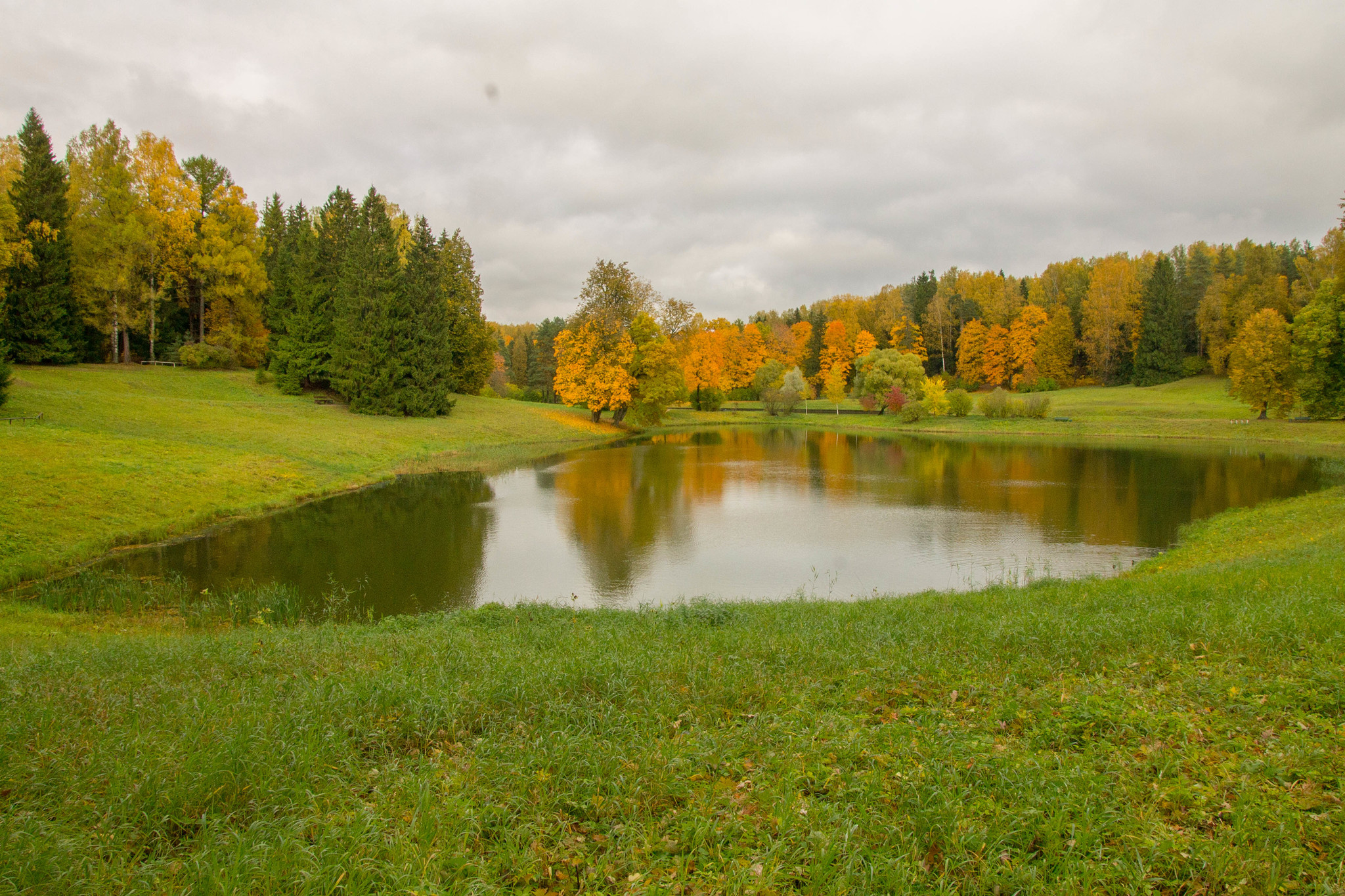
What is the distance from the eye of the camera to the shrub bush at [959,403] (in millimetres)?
56469

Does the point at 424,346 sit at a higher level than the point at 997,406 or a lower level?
higher

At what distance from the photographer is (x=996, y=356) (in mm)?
73250

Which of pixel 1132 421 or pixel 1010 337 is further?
pixel 1010 337

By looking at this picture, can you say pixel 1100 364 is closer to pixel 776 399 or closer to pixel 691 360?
pixel 776 399

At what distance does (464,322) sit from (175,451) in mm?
28809

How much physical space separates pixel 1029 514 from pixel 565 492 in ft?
49.8

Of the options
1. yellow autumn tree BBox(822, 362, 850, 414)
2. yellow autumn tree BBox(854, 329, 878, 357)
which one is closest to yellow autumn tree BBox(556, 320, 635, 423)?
yellow autumn tree BBox(822, 362, 850, 414)

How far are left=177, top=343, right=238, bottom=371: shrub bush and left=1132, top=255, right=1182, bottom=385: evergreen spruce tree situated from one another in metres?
75.5

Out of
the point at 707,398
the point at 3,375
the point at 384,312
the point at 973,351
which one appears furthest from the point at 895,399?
the point at 3,375

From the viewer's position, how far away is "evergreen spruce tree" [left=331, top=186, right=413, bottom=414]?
3800cm

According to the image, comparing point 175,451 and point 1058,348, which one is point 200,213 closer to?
point 175,451

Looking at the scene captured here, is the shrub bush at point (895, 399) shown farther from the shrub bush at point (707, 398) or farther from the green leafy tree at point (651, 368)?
the green leafy tree at point (651, 368)

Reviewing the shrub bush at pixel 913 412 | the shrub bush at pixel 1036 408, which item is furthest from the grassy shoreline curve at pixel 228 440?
the shrub bush at pixel 1036 408

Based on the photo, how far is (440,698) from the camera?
5320mm
